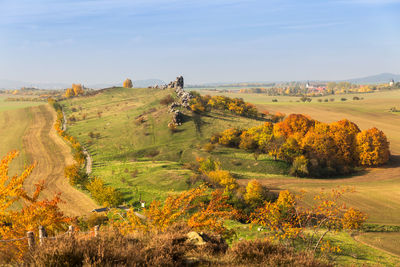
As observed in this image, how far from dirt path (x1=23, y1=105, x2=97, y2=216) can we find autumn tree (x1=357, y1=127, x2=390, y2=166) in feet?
256

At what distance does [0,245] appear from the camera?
54.7ft

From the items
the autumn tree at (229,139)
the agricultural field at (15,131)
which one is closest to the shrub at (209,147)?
the autumn tree at (229,139)

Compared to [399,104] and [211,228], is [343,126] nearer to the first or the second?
[211,228]

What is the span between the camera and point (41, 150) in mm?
98875

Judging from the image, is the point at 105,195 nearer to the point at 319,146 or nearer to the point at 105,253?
the point at 105,253

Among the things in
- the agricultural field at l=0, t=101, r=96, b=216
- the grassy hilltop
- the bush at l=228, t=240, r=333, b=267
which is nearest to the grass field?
the grassy hilltop

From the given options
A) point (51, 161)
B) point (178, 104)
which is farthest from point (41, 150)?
point (178, 104)

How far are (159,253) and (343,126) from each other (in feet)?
314

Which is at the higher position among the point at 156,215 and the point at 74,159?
the point at 156,215

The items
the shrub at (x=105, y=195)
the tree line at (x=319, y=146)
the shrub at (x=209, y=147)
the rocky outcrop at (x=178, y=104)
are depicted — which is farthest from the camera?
the rocky outcrop at (x=178, y=104)

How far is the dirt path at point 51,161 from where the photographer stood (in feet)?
187

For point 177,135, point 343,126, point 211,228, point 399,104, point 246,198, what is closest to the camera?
point 211,228

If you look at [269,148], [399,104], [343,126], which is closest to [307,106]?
[399,104]

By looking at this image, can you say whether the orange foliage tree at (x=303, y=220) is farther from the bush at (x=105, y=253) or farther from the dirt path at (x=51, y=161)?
the dirt path at (x=51, y=161)
